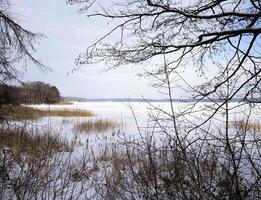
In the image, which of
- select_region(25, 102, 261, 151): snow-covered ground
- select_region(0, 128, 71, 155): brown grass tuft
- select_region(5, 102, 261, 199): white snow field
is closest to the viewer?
select_region(5, 102, 261, 199): white snow field

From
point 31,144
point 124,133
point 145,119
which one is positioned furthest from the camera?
point 145,119

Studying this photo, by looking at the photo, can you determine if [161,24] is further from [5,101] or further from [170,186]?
[5,101]

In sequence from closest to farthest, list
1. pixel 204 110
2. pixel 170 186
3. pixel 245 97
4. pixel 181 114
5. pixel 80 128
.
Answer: pixel 170 186
pixel 181 114
pixel 204 110
pixel 245 97
pixel 80 128

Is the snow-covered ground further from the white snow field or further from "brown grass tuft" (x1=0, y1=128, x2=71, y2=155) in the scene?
"brown grass tuft" (x1=0, y1=128, x2=71, y2=155)

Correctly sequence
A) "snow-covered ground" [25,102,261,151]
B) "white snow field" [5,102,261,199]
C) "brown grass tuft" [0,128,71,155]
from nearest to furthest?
"white snow field" [5,102,261,199]
"snow-covered ground" [25,102,261,151]
"brown grass tuft" [0,128,71,155]

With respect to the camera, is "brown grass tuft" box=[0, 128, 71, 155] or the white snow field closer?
the white snow field

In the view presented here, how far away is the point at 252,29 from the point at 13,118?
23.1ft

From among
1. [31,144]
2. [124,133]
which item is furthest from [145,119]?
[31,144]

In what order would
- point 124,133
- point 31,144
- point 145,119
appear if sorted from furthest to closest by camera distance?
point 145,119
point 124,133
point 31,144


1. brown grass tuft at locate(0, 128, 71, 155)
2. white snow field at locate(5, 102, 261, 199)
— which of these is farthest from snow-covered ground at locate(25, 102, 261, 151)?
brown grass tuft at locate(0, 128, 71, 155)

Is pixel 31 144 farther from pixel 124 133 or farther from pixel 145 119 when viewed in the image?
pixel 145 119

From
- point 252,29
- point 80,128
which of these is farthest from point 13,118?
point 252,29

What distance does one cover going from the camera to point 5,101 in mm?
9883

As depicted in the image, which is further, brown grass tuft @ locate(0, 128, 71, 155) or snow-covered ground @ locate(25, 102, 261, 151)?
brown grass tuft @ locate(0, 128, 71, 155)
